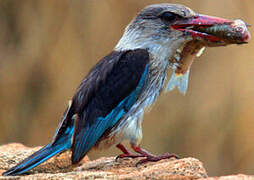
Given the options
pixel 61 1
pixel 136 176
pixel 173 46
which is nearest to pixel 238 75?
pixel 61 1

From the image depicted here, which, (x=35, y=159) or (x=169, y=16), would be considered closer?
(x=35, y=159)

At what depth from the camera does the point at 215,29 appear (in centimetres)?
517

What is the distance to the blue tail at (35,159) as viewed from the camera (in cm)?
482

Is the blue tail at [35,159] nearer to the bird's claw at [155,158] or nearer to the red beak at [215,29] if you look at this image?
the bird's claw at [155,158]

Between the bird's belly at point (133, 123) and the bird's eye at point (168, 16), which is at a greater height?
the bird's eye at point (168, 16)

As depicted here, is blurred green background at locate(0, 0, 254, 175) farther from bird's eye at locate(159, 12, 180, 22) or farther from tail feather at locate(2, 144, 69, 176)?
tail feather at locate(2, 144, 69, 176)

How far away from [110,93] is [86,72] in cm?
401

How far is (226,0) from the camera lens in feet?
28.5

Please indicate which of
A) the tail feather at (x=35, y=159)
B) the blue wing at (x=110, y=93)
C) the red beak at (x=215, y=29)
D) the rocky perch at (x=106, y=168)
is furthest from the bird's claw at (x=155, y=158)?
the red beak at (x=215, y=29)

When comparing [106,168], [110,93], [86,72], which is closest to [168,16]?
[110,93]

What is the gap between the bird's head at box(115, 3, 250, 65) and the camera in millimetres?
5128

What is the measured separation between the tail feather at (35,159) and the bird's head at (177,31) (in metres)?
1.07

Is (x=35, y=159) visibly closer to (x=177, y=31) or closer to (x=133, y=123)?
(x=133, y=123)

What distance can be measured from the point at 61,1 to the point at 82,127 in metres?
4.52
